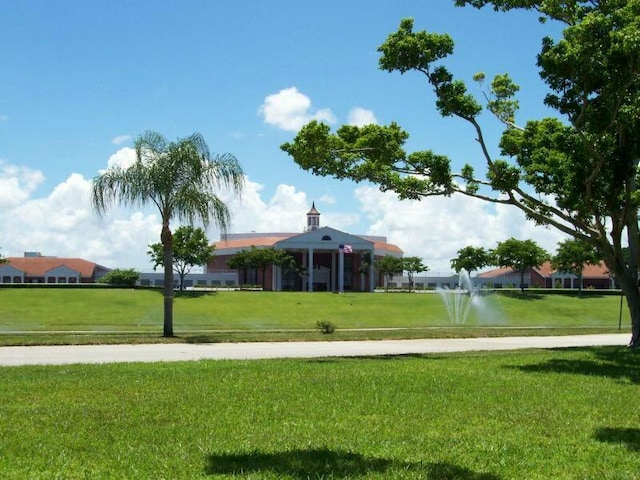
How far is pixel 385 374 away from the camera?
40.2ft

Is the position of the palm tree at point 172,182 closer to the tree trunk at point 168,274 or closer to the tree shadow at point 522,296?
the tree trunk at point 168,274

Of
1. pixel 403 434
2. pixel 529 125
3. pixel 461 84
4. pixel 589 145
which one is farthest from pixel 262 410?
pixel 529 125

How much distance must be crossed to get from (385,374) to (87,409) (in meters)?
5.35

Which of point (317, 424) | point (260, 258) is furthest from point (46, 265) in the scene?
point (317, 424)

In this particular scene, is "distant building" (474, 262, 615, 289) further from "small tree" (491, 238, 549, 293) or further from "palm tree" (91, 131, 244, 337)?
"palm tree" (91, 131, 244, 337)

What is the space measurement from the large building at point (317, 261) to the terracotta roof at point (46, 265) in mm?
19317

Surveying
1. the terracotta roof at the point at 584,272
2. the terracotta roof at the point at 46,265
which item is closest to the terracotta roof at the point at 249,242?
the terracotta roof at the point at 46,265

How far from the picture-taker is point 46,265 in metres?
110

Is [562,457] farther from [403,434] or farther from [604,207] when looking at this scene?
[604,207]

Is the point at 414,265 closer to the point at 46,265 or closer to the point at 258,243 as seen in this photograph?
the point at 258,243

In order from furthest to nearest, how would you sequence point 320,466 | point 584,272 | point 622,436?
point 584,272, point 622,436, point 320,466

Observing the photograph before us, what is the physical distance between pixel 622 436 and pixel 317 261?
10242cm

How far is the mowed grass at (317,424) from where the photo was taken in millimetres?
6094

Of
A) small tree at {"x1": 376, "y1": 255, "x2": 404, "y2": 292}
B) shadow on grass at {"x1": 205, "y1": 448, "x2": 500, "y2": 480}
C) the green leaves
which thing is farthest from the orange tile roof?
shadow on grass at {"x1": 205, "y1": 448, "x2": 500, "y2": 480}
